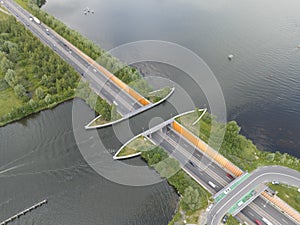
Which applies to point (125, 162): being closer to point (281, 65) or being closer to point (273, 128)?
point (273, 128)

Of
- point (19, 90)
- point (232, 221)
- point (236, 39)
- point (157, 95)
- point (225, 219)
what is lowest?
point (232, 221)

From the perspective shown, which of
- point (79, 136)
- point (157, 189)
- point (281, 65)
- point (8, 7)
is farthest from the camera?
point (8, 7)

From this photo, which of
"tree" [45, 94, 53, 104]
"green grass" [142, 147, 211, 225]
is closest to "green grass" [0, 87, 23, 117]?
"tree" [45, 94, 53, 104]

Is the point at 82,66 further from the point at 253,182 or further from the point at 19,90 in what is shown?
the point at 253,182

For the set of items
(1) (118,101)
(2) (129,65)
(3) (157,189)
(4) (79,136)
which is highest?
(2) (129,65)

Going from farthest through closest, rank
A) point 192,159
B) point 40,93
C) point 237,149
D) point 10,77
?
point 10,77
point 40,93
point 237,149
point 192,159

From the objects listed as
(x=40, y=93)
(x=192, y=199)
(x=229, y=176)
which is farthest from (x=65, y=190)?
(x=229, y=176)

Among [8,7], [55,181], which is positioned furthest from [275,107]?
[8,7]

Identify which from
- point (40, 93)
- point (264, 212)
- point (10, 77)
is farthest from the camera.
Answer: point (10, 77)
